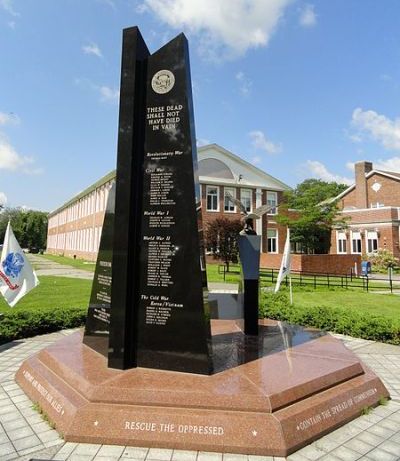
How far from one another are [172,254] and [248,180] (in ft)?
107

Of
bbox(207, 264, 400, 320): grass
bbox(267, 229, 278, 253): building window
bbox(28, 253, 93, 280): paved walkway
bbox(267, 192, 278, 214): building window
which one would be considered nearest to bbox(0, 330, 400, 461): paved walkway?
bbox(207, 264, 400, 320): grass

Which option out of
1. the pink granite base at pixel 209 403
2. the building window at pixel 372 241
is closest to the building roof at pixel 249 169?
the building window at pixel 372 241

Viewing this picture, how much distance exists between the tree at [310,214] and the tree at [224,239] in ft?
26.9

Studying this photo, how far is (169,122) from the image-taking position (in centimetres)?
487

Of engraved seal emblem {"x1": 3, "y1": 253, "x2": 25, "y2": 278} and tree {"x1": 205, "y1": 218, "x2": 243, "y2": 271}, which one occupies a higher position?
tree {"x1": 205, "y1": 218, "x2": 243, "y2": 271}

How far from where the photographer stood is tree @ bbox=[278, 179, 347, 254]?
3133 cm

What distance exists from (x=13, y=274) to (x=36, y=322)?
1.34m

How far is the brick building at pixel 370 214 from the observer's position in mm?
34156

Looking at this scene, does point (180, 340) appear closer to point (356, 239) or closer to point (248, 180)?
point (248, 180)

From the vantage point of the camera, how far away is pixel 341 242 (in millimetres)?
38812

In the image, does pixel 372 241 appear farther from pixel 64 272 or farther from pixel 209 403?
pixel 209 403

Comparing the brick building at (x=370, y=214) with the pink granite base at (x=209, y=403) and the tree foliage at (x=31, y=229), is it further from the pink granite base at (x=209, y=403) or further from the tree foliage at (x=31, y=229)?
the tree foliage at (x=31, y=229)

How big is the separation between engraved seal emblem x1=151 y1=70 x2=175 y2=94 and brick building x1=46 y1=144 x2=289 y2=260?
83.0ft

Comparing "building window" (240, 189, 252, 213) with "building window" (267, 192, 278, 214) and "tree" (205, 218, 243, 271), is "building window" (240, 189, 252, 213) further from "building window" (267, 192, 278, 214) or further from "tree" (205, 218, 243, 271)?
"tree" (205, 218, 243, 271)
